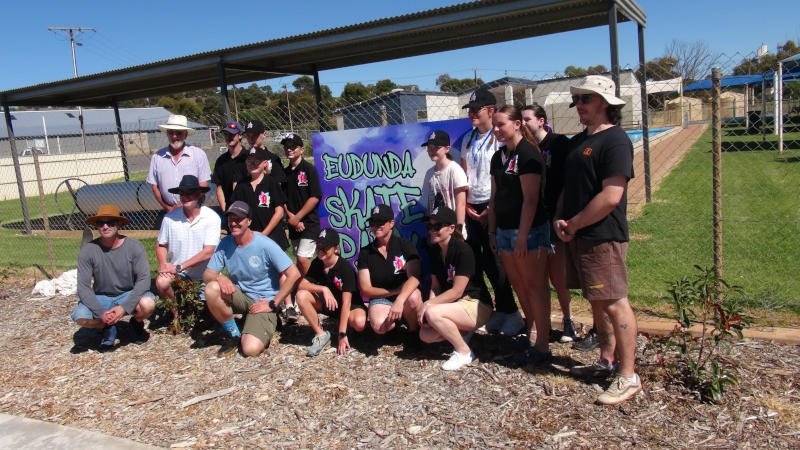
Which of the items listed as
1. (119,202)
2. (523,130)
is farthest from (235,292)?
(119,202)

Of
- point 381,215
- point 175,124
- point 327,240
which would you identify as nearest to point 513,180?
point 381,215

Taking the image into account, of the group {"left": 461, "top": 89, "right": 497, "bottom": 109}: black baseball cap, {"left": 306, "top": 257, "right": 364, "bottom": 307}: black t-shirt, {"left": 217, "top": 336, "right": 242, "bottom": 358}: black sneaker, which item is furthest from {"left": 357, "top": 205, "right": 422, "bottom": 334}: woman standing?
{"left": 217, "top": 336, "right": 242, "bottom": 358}: black sneaker

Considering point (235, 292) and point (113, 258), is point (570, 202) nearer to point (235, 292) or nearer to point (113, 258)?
point (235, 292)

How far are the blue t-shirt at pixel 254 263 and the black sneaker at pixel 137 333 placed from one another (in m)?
1.08

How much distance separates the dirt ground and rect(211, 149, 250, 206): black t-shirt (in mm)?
1480

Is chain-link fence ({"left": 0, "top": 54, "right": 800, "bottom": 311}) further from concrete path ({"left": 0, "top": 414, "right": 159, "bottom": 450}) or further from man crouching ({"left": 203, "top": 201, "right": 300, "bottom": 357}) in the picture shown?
concrete path ({"left": 0, "top": 414, "right": 159, "bottom": 450})

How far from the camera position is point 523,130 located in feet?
13.3

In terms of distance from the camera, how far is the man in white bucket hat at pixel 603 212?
338 cm

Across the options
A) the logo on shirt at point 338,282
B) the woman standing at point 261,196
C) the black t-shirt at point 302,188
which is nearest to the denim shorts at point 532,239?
the logo on shirt at point 338,282

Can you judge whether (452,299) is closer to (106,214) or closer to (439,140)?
(439,140)

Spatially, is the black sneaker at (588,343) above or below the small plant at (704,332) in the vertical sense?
below

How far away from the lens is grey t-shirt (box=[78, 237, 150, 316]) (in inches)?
214

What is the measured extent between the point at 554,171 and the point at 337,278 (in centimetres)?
190

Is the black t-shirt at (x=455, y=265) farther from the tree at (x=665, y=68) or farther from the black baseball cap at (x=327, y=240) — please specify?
the tree at (x=665, y=68)
